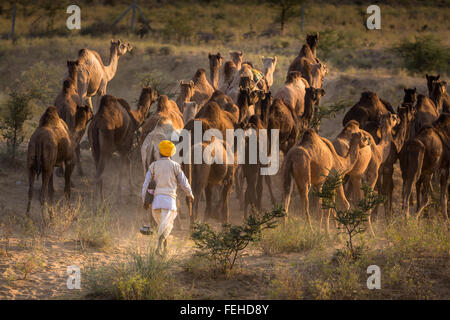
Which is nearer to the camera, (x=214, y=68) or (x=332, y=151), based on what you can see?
(x=332, y=151)

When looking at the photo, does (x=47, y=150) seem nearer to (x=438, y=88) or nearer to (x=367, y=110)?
(x=367, y=110)

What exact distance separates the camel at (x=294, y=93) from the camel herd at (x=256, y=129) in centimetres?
2

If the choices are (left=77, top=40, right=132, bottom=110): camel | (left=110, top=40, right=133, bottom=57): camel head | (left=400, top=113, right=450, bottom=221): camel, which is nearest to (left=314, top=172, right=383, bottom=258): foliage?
(left=400, top=113, right=450, bottom=221): camel

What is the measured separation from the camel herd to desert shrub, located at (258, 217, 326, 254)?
2.09 ft

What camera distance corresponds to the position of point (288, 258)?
877cm

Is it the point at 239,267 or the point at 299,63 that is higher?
the point at 299,63

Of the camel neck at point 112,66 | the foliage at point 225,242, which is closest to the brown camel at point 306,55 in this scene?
the camel neck at point 112,66

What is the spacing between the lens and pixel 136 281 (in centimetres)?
718

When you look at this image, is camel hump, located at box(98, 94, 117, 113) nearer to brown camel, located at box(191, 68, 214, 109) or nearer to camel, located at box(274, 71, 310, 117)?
brown camel, located at box(191, 68, 214, 109)

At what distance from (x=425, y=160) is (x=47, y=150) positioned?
6847 millimetres

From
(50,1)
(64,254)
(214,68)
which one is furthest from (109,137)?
(50,1)
